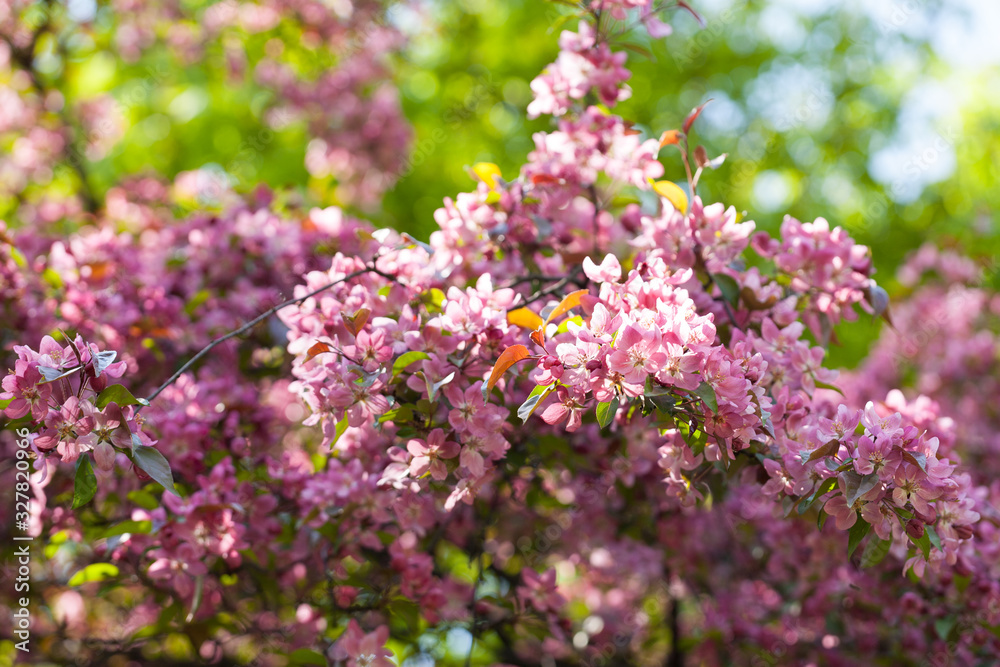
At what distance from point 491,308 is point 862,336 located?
541cm

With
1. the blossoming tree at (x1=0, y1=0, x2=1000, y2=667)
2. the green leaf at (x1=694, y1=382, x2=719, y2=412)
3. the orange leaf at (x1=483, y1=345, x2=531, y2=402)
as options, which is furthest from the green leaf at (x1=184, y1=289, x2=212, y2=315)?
the green leaf at (x1=694, y1=382, x2=719, y2=412)

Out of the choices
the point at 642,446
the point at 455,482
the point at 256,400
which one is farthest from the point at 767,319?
the point at 256,400

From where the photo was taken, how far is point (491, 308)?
1.80 metres

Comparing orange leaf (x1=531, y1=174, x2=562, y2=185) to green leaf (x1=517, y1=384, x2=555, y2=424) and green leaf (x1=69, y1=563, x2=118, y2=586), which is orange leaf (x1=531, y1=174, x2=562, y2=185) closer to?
green leaf (x1=517, y1=384, x2=555, y2=424)

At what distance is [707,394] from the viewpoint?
1.44m

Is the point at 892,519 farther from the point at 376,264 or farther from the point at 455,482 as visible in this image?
the point at 376,264

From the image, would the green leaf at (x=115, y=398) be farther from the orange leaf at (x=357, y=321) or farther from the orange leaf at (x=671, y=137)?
the orange leaf at (x=671, y=137)

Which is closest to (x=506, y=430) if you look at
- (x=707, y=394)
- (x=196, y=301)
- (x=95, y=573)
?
(x=707, y=394)

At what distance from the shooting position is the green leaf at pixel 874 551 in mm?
1687

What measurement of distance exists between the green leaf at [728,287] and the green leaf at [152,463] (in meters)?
1.41

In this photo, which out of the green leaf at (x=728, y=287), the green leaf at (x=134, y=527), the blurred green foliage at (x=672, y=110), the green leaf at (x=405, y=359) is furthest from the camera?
the blurred green foliage at (x=672, y=110)

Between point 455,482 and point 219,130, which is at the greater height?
point 455,482

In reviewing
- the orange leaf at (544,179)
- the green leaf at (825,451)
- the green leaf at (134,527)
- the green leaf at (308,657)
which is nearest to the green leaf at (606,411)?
the green leaf at (825,451)

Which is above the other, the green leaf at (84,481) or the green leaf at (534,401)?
the green leaf at (534,401)
